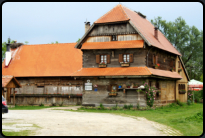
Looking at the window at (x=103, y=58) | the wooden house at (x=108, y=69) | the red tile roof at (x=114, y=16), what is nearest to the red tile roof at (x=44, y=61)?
the wooden house at (x=108, y=69)

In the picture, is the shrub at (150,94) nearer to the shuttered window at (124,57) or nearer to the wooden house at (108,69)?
the wooden house at (108,69)

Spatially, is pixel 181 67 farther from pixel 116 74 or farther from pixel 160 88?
pixel 116 74

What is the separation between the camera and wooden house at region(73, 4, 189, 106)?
29891mm

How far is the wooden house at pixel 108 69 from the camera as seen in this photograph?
3017 centimetres

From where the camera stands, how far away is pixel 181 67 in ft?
136

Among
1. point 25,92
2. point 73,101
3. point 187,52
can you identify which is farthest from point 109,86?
point 187,52

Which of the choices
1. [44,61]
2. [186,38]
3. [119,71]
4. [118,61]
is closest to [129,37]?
[118,61]

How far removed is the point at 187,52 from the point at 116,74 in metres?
33.2

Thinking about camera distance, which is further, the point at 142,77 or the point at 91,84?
the point at 91,84

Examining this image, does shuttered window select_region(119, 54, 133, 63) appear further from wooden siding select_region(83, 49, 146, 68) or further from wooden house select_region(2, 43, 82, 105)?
wooden house select_region(2, 43, 82, 105)

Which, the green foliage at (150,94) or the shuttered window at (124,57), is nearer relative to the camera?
the green foliage at (150,94)

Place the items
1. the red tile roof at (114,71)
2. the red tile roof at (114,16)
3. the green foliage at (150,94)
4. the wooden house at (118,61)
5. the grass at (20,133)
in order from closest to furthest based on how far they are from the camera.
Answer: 1. the grass at (20,133)
2. the red tile roof at (114,71)
3. the green foliage at (150,94)
4. the wooden house at (118,61)
5. the red tile roof at (114,16)

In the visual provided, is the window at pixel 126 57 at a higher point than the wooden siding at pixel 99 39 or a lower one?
lower

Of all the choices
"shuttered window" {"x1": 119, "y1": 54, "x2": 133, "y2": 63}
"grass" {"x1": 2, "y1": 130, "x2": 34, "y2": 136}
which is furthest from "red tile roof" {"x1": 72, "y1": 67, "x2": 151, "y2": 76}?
"grass" {"x1": 2, "y1": 130, "x2": 34, "y2": 136}
